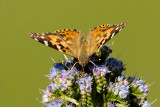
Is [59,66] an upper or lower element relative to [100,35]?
lower

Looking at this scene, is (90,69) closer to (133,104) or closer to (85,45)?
(85,45)

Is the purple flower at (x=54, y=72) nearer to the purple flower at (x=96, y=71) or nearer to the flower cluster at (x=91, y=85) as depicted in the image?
the flower cluster at (x=91, y=85)

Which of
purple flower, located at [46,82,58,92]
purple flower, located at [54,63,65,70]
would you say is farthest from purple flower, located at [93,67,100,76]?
purple flower, located at [46,82,58,92]

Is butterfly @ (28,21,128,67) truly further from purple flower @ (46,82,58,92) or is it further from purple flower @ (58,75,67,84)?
purple flower @ (46,82,58,92)

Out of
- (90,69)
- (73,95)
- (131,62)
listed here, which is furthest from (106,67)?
(131,62)

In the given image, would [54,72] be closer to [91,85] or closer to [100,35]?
[91,85]

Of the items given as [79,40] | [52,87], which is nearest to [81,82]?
[52,87]
